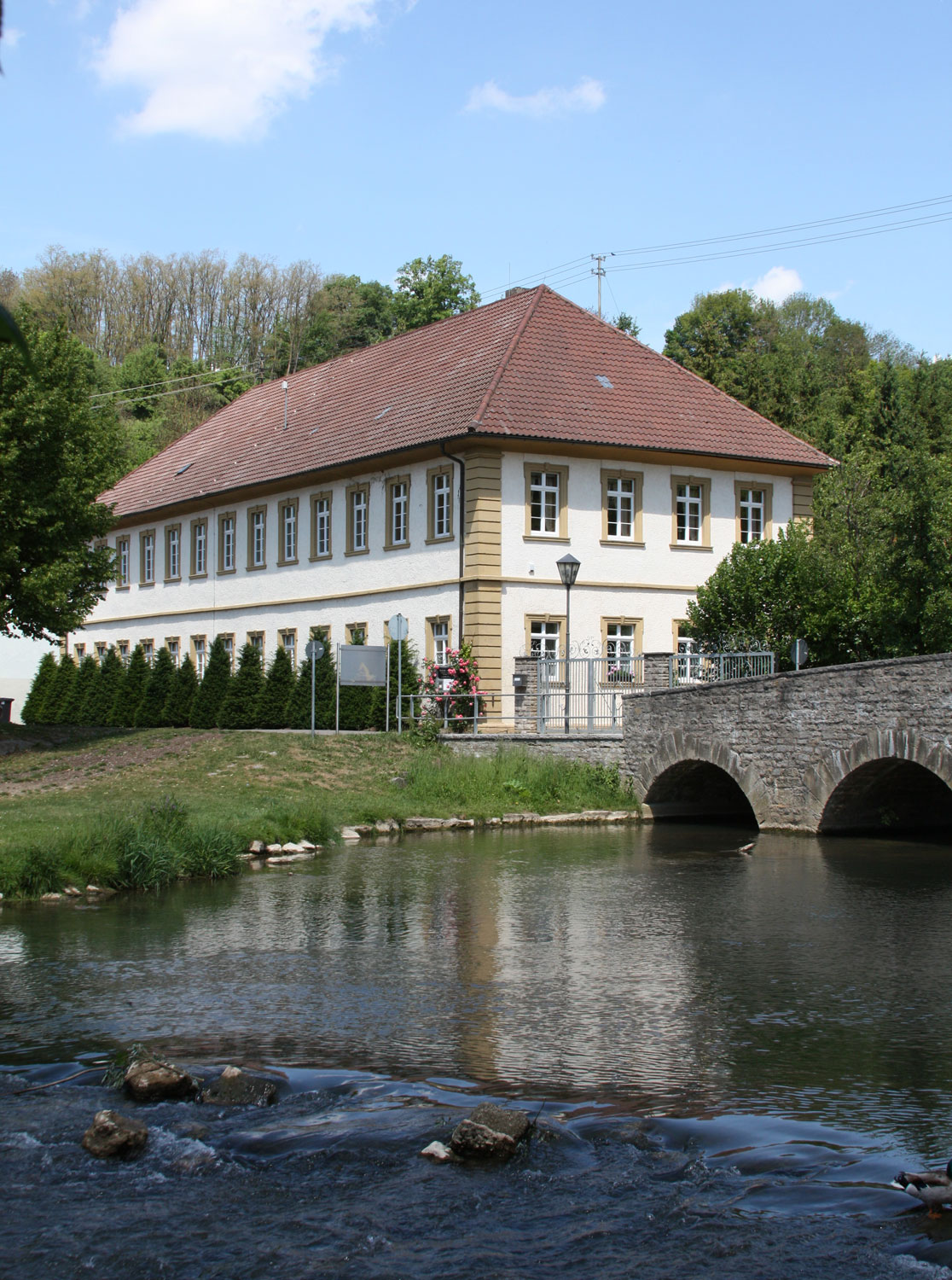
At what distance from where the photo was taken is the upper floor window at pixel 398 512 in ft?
116

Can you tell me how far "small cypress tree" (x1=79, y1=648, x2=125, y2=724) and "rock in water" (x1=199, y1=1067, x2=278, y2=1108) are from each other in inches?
1353

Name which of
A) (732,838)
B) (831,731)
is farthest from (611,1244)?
(732,838)

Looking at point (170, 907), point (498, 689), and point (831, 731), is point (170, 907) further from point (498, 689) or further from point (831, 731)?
point (498, 689)

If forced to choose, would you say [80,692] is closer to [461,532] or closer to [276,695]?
[276,695]

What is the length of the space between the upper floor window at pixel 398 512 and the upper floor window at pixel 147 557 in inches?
585

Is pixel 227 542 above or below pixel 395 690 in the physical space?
above

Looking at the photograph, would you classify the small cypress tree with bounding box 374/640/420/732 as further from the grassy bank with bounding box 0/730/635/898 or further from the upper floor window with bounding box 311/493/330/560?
the upper floor window with bounding box 311/493/330/560

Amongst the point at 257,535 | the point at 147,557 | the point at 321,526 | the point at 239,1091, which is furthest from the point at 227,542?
the point at 239,1091

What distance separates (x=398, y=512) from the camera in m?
35.6

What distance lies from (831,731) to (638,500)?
14.1 meters

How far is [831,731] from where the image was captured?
2102cm

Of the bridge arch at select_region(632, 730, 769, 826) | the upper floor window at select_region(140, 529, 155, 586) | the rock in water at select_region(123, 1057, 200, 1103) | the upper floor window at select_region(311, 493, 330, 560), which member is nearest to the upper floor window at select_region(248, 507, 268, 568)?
the upper floor window at select_region(311, 493, 330, 560)

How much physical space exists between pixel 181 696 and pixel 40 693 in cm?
1021

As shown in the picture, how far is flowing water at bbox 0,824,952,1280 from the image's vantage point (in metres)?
6.34
